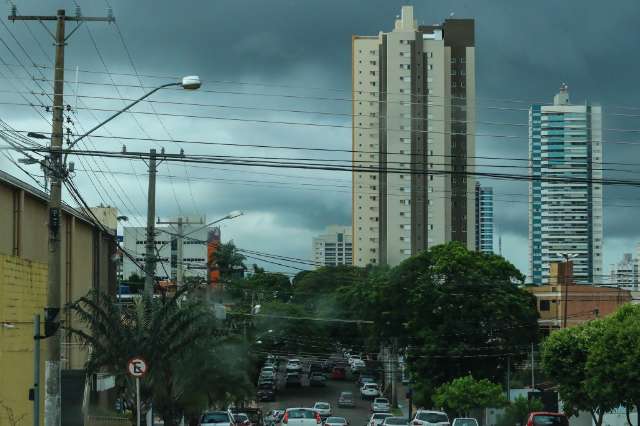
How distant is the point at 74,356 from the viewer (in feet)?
137

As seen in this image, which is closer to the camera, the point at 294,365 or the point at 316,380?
the point at 316,380

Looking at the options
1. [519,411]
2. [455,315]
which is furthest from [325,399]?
[519,411]

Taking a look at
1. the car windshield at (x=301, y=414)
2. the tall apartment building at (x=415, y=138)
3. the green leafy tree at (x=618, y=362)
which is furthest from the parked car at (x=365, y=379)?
the car windshield at (x=301, y=414)

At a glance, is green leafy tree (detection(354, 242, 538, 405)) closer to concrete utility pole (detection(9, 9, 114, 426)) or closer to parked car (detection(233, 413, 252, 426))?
parked car (detection(233, 413, 252, 426))

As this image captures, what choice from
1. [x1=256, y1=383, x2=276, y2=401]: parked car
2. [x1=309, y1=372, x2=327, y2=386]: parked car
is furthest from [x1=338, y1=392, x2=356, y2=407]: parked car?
[x1=309, y1=372, x2=327, y2=386]: parked car

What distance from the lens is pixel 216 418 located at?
38.3 m

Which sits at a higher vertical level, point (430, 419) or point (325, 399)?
point (430, 419)

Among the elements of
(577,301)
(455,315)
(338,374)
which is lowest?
(338,374)

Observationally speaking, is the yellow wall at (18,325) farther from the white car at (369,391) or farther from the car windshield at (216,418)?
the white car at (369,391)

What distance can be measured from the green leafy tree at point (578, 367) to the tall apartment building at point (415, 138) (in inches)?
3276

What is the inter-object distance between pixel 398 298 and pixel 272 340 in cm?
2777

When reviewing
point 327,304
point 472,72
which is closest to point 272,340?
point 327,304

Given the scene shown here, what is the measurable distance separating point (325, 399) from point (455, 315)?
1000 inches

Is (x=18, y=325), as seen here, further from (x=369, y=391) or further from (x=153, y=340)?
(x=369, y=391)
